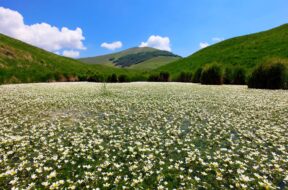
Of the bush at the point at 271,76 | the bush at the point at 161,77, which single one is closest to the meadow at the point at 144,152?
the bush at the point at 271,76

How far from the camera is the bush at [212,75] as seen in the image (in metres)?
44.9

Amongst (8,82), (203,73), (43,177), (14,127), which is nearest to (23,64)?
(8,82)

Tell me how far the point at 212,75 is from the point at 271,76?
13756 millimetres

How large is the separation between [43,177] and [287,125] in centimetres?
1250

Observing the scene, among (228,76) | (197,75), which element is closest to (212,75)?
(228,76)

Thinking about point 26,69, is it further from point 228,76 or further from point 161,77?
point 228,76

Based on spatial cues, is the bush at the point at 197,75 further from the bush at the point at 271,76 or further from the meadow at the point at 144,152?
the meadow at the point at 144,152

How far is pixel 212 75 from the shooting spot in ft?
150

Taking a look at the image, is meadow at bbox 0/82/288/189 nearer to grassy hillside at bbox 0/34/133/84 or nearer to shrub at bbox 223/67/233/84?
shrub at bbox 223/67/233/84

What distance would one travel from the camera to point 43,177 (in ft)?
19.4

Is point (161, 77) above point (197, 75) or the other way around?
the other way around

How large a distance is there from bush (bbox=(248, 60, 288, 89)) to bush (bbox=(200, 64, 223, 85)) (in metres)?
10.5

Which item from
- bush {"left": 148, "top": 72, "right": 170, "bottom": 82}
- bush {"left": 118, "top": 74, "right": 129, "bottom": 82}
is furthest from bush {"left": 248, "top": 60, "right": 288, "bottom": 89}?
bush {"left": 118, "top": 74, "right": 129, "bottom": 82}

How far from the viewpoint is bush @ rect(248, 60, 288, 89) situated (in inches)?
1244
